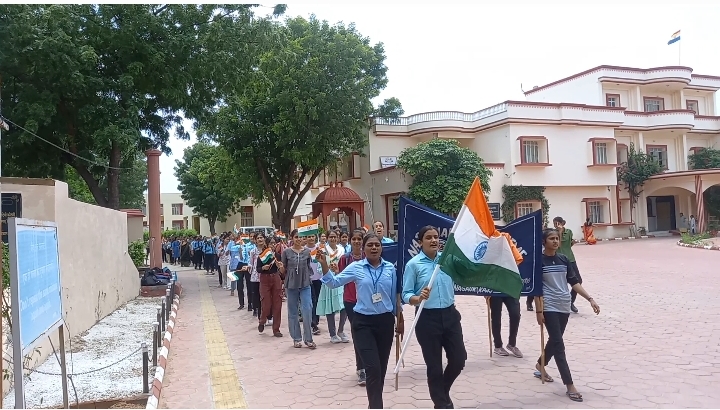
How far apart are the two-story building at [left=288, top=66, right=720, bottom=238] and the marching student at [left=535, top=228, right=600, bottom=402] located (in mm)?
→ 20056

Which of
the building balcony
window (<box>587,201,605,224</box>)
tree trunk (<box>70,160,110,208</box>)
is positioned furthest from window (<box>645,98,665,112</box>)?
tree trunk (<box>70,160,110,208</box>)

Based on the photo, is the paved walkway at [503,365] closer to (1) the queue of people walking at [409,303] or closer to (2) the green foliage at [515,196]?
(1) the queue of people walking at [409,303]

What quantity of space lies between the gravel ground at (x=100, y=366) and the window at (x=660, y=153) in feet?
107

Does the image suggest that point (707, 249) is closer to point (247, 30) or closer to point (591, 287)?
point (591, 287)

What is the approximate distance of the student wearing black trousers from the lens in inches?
272

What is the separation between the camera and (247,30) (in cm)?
1698

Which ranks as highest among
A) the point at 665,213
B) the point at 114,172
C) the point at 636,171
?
the point at 636,171

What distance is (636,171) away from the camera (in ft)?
105

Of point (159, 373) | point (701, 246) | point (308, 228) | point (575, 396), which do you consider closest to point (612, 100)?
point (701, 246)

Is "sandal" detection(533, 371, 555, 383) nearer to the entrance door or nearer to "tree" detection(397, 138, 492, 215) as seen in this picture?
"tree" detection(397, 138, 492, 215)

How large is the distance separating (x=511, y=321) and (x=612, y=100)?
31360mm

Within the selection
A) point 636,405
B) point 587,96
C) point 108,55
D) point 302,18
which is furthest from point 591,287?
point 587,96

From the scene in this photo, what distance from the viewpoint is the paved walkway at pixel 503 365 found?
536cm

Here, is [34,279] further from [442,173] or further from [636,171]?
[636,171]
